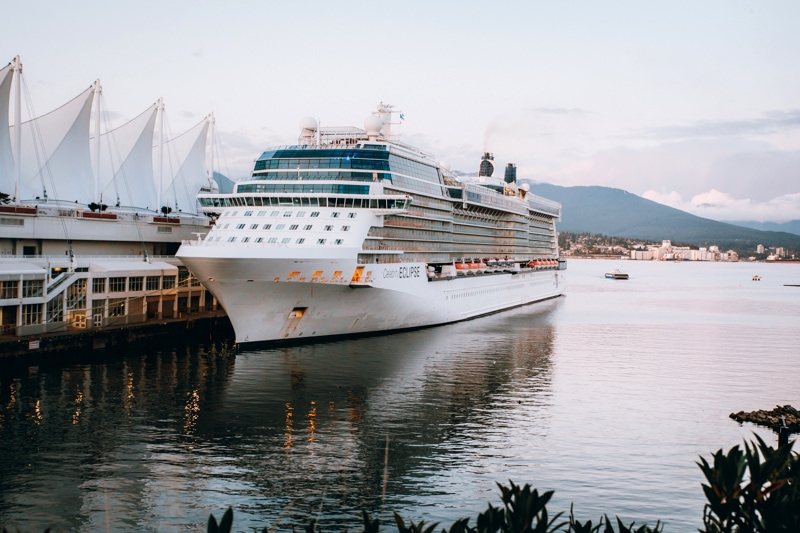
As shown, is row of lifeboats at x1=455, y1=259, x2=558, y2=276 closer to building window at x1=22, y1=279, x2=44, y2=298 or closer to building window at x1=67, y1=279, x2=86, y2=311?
building window at x1=67, y1=279, x2=86, y2=311

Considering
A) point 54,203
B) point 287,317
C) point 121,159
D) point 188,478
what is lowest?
point 188,478

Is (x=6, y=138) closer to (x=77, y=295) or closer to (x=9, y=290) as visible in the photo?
(x=77, y=295)

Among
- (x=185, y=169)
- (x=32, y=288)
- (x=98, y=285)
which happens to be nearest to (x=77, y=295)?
(x=98, y=285)

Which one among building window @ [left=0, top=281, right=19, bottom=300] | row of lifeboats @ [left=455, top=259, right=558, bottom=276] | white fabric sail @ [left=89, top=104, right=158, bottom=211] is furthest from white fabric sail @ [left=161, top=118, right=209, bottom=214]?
building window @ [left=0, top=281, right=19, bottom=300]

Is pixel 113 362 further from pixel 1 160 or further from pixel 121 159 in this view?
pixel 121 159

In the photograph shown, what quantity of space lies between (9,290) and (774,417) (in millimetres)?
31693

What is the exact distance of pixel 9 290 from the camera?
33094 millimetres

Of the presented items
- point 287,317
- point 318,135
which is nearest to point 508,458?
point 287,317

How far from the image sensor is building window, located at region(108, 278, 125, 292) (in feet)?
131

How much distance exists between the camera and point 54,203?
163 feet

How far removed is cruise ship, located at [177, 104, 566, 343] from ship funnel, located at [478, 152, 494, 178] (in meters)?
24.4

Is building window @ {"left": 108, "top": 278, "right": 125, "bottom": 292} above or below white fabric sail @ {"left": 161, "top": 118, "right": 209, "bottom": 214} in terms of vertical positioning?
below

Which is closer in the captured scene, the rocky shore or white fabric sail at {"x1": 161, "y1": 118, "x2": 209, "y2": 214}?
the rocky shore

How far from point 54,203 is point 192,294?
1146 centimetres
